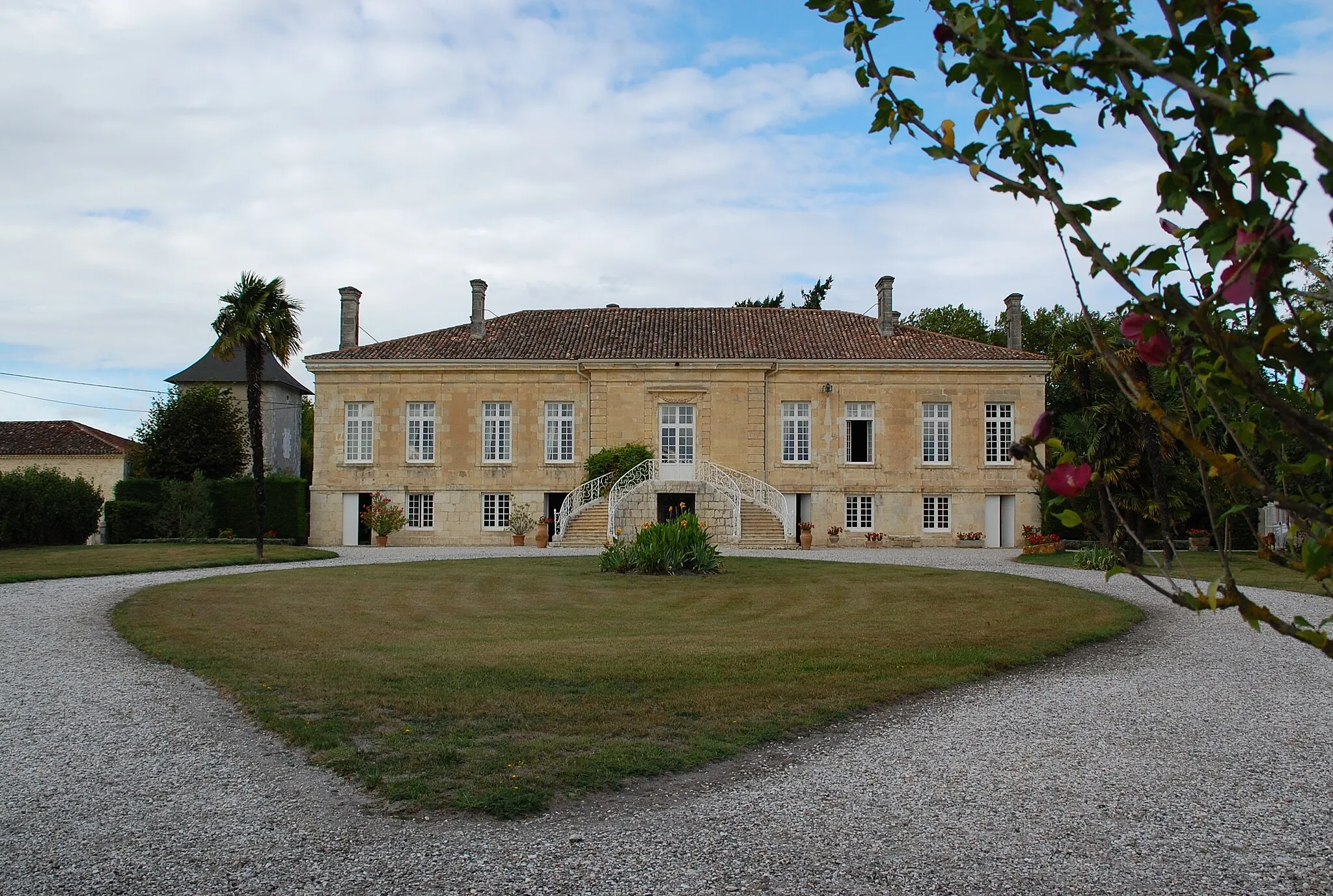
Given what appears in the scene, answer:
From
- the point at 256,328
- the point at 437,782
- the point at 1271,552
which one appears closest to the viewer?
the point at 1271,552

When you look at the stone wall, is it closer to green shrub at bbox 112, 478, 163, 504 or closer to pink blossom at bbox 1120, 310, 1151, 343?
green shrub at bbox 112, 478, 163, 504

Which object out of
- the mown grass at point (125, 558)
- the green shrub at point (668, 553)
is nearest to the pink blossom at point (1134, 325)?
the green shrub at point (668, 553)

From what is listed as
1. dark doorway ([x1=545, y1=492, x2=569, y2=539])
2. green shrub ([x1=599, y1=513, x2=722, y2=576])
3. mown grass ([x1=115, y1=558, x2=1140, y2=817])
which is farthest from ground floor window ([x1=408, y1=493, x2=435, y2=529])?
mown grass ([x1=115, y1=558, x2=1140, y2=817])

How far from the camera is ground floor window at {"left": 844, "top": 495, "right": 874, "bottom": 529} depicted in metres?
32.2

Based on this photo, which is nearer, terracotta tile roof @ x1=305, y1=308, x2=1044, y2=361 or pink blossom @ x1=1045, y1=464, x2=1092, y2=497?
pink blossom @ x1=1045, y1=464, x2=1092, y2=497

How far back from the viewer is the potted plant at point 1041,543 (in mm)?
26016

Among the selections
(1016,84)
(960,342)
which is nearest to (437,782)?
(1016,84)

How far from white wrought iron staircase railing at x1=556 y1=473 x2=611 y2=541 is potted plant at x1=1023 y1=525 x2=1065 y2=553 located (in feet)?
37.4

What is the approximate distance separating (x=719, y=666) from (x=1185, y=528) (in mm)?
30372

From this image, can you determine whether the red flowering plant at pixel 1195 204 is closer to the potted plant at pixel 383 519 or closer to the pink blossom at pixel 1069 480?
the pink blossom at pixel 1069 480

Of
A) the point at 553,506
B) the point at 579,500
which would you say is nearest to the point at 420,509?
the point at 553,506

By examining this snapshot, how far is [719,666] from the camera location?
350 inches

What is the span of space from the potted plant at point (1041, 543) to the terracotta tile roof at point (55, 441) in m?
29.5

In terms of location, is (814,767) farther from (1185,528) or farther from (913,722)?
(1185,528)
